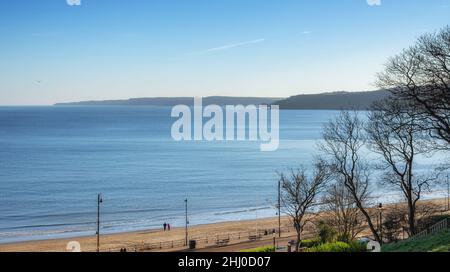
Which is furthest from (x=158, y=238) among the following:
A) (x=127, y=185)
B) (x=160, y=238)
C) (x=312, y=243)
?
(x=127, y=185)

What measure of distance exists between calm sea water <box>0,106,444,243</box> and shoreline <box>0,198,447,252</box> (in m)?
1.99

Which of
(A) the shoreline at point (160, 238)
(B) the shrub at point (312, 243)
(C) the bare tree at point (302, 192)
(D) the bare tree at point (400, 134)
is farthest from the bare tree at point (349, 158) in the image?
(A) the shoreline at point (160, 238)

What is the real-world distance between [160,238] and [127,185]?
75.5ft

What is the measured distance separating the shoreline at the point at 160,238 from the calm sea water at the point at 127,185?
199 cm

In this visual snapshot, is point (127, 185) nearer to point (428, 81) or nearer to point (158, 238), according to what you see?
point (158, 238)

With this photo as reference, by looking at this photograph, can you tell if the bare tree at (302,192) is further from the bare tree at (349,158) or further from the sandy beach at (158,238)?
the sandy beach at (158,238)

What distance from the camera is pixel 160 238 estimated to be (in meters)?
31.7

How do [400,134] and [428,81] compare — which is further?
[400,134]

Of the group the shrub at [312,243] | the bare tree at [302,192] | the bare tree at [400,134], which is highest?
the bare tree at [400,134]

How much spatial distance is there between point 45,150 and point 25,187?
1421 inches

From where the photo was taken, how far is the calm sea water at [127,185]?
38.0 metres

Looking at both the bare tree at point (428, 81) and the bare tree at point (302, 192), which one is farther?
the bare tree at point (302, 192)

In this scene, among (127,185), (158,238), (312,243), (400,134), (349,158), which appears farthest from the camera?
(127,185)

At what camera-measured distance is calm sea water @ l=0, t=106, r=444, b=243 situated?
38.0m
